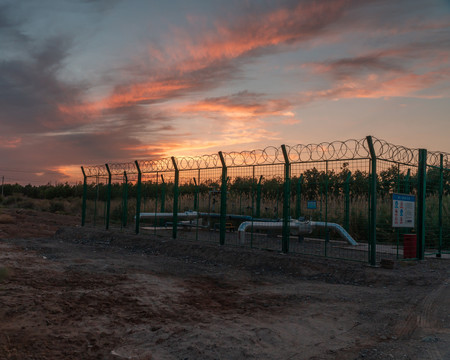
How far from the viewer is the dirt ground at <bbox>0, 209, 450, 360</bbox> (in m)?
4.72

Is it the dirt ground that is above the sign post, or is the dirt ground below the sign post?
below

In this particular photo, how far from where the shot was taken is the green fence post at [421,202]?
12.0 meters

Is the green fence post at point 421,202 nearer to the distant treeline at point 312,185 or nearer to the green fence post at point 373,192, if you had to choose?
the distant treeline at point 312,185

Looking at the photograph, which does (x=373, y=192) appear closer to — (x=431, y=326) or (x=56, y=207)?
(x=431, y=326)

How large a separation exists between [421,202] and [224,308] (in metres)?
7.89

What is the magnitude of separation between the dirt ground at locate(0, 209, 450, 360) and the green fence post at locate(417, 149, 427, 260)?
507mm

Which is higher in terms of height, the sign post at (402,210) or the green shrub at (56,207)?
the sign post at (402,210)

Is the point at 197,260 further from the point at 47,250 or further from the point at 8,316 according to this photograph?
the point at 8,316

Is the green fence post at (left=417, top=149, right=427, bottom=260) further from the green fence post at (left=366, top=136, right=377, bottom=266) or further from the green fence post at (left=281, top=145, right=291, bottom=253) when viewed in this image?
the green fence post at (left=281, top=145, right=291, bottom=253)

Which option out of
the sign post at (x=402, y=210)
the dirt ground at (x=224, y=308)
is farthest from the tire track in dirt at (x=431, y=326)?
the sign post at (x=402, y=210)

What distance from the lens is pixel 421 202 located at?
1195 cm

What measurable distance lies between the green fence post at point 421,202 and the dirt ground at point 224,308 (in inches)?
20.0

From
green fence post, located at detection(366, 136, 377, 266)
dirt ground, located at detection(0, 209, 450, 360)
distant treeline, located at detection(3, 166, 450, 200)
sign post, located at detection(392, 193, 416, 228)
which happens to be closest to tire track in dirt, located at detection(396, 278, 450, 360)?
dirt ground, located at detection(0, 209, 450, 360)

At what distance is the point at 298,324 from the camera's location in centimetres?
573
